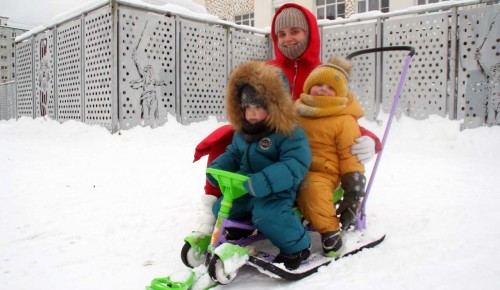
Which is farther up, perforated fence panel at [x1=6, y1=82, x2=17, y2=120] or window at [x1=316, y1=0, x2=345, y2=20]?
window at [x1=316, y1=0, x2=345, y2=20]

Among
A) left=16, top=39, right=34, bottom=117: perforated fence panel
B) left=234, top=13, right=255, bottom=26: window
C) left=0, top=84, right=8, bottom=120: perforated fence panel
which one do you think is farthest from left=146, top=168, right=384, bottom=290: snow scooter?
left=0, top=84, right=8, bottom=120: perforated fence panel

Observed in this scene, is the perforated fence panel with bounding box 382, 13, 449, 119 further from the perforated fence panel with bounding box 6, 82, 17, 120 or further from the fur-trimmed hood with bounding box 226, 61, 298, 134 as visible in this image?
the perforated fence panel with bounding box 6, 82, 17, 120

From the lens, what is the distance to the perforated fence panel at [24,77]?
38.9 feet

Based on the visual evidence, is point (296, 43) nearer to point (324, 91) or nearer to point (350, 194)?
point (324, 91)

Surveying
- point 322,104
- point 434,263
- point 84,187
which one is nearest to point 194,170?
point 84,187

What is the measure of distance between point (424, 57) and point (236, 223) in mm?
7132

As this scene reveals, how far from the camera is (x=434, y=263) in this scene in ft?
7.64

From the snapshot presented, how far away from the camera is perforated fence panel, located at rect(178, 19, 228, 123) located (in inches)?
352

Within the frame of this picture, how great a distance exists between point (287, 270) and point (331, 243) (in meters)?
0.41

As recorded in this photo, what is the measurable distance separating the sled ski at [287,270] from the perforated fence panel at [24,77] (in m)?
11.8

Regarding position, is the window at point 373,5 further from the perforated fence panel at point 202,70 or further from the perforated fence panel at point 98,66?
the perforated fence panel at point 98,66

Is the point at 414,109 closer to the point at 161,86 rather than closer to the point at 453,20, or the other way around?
the point at 453,20

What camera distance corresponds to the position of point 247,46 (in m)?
10.1

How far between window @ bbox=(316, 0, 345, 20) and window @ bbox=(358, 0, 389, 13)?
29.3 inches
